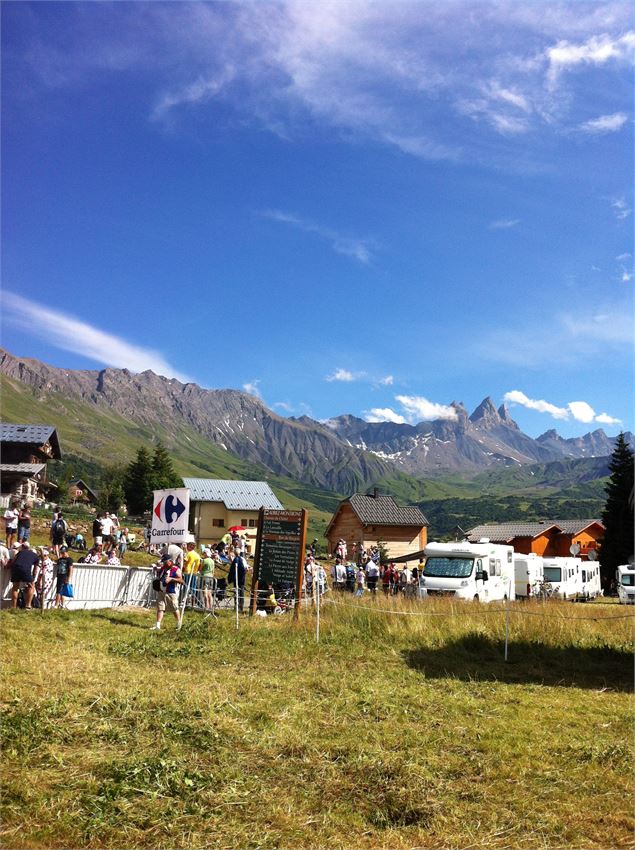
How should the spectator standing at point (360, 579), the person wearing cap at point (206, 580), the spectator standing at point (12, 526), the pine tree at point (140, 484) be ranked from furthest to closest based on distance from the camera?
1. the pine tree at point (140, 484)
2. the spectator standing at point (12, 526)
3. the spectator standing at point (360, 579)
4. the person wearing cap at point (206, 580)

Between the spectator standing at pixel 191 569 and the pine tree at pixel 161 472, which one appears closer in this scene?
the spectator standing at pixel 191 569

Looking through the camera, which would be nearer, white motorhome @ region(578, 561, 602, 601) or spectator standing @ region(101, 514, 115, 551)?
spectator standing @ region(101, 514, 115, 551)

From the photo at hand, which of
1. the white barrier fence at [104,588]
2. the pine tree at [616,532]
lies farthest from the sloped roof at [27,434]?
the pine tree at [616,532]

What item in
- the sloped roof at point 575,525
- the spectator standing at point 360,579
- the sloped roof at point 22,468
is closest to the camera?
the spectator standing at point 360,579

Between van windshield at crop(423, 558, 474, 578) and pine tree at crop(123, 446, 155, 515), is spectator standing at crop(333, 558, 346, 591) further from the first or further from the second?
pine tree at crop(123, 446, 155, 515)

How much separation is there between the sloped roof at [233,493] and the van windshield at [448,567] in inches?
1901

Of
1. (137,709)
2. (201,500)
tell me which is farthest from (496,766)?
(201,500)

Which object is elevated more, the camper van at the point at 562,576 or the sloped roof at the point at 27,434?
the sloped roof at the point at 27,434

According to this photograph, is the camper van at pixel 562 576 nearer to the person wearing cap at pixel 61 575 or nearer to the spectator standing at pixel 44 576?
the person wearing cap at pixel 61 575

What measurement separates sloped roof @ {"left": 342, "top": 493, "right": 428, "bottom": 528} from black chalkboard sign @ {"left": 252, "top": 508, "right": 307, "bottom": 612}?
41095 mm

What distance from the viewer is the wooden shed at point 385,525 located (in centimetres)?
6097

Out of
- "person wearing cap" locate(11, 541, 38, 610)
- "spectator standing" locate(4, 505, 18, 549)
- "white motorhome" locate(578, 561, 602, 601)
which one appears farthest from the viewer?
"white motorhome" locate(578, 561, 602, 601)

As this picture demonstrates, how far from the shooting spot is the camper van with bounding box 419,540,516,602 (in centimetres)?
2388

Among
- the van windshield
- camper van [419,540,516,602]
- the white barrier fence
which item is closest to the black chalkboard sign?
the white barrier fence
